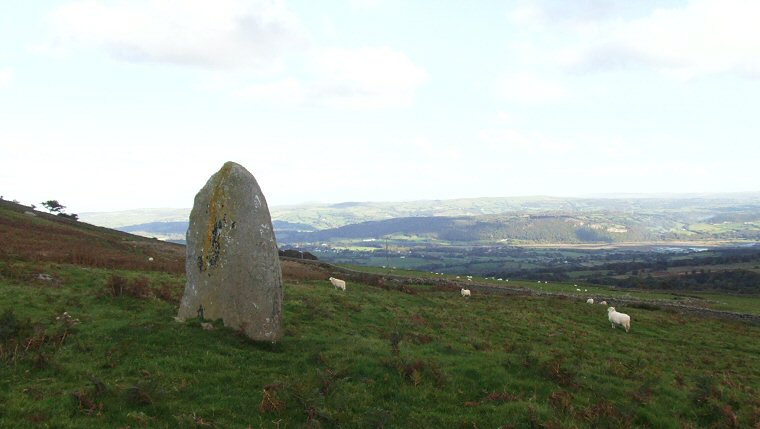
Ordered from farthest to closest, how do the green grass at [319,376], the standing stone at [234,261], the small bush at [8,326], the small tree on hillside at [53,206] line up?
the small tree on hillside at [53,206] < the standing stone at [234,261] < the small bush at [8,326] < the green grass at [319,376]

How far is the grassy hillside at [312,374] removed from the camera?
10.9 m

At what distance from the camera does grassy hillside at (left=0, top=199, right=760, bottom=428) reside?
10.9m

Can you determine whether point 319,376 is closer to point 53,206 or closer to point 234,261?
point 234,261

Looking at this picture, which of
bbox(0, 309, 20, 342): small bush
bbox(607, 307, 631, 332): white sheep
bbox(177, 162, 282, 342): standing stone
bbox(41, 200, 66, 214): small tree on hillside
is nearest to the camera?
bbox(0, 309, 20, 342): small bush

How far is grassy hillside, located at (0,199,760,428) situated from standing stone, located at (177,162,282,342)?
2.88ft

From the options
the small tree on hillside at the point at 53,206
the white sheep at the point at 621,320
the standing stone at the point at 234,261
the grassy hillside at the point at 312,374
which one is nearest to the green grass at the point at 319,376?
the grassy hillside at the point at 312,374

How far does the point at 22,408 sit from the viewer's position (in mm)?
9859

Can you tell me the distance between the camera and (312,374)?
44.4ft

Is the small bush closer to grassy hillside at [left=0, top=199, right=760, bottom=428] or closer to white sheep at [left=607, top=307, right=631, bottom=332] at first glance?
grassy hillside at [left=0, top=199, right=760, bottom=428]

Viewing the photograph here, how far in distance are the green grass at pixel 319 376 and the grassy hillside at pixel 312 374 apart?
54 mm

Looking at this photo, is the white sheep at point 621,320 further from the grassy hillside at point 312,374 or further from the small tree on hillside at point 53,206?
the small tree on hillside at point 53,206

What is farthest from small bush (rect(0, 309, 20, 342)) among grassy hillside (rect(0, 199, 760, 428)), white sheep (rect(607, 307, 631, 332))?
white sheep (rect(607, 307, 631, 332))

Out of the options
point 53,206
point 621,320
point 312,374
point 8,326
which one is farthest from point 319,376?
point 53,206

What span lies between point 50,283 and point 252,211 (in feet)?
41.9
